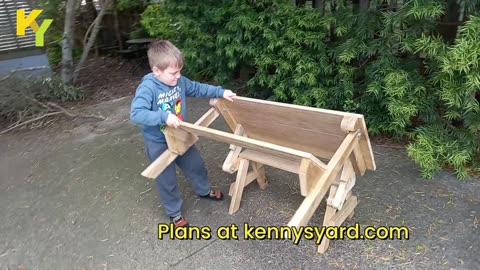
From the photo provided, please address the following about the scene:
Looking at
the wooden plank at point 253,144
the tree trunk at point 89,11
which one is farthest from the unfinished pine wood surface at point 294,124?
the tree trunk at point 89,11

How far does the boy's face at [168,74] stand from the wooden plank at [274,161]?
0.76 m

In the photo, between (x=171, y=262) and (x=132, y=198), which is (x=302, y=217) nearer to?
(x=171, y=262)

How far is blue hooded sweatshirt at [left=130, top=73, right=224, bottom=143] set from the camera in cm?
252

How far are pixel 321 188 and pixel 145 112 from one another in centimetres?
121

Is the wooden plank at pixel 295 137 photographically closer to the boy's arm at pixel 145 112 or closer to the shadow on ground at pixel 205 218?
the shadow on ground at pixel 205 218

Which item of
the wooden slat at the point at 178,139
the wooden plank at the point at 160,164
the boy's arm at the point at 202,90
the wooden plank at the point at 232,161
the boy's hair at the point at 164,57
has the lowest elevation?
the wooden plank at the point at 232,161

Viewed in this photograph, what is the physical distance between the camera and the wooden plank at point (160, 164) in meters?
2.65

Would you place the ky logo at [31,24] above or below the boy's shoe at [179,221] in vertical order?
above

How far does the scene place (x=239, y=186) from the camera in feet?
10.1

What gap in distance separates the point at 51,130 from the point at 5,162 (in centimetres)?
95

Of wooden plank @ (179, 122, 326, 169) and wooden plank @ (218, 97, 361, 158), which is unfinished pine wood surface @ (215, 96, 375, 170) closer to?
wooden plank @ (218, 97, 361, 158)

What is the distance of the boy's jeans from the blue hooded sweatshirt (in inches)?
3.8

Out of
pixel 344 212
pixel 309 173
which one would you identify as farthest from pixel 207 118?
pixel 344 212

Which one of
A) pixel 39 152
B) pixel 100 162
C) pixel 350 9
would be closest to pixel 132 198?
pixel 100 162
